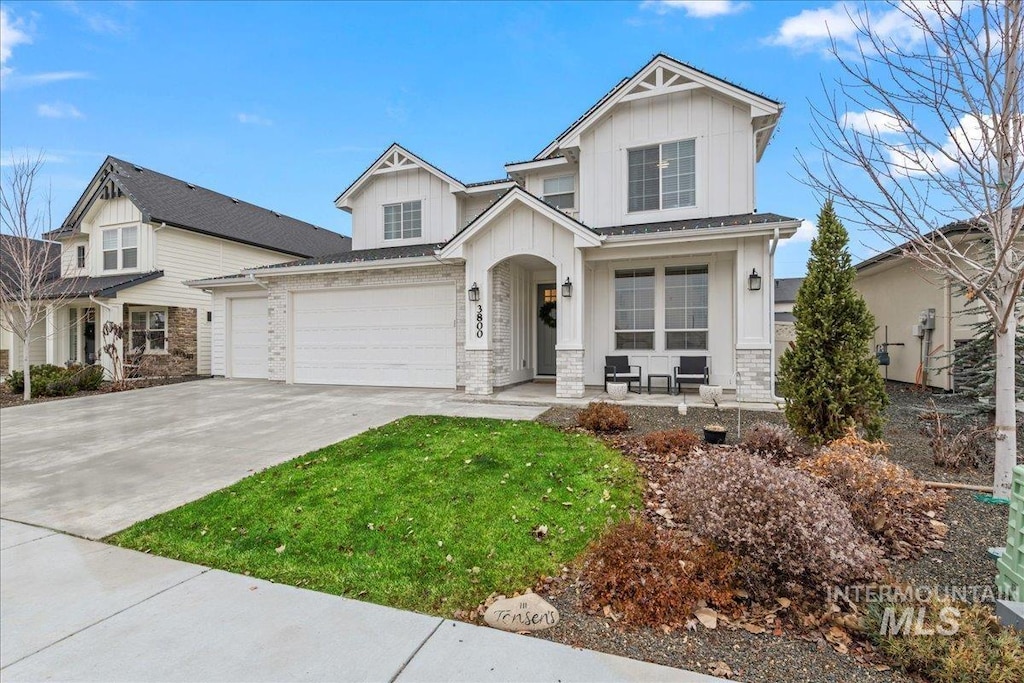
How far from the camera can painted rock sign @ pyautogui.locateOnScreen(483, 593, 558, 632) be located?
2.68 m

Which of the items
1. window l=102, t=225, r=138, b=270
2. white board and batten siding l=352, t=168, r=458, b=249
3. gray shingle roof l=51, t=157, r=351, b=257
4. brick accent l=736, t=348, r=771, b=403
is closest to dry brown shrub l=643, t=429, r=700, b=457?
brick accent l=736, t=348, r=771, b=403

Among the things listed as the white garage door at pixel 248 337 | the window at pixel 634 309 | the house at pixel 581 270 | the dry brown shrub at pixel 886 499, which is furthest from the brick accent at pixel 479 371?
the white garage door at pixel 248 337

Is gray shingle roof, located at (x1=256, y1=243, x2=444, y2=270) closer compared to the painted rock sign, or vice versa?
the painted rock sign

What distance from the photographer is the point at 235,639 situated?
2.62 metres

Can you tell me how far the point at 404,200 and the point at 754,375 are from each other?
442 inches

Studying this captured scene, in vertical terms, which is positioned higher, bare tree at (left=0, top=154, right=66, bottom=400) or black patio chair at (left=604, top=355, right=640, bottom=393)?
bare tree at (left=0, top=154, right=66, bottom=400)

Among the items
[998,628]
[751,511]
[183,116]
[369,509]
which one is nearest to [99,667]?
[369,509]

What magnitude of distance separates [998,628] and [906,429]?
17.6ft

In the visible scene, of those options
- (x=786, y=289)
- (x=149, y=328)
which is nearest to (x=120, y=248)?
(x=149, y=328)

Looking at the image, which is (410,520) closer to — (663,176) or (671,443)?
(671,443)

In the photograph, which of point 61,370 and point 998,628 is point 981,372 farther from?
point 61,370

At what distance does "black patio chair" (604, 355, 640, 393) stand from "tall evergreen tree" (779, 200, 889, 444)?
4.89m

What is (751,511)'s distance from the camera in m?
3.10

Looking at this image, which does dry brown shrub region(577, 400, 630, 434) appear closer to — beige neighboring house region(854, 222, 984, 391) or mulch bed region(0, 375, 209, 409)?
beige neighboring house region(854, 222, 984, 391)
